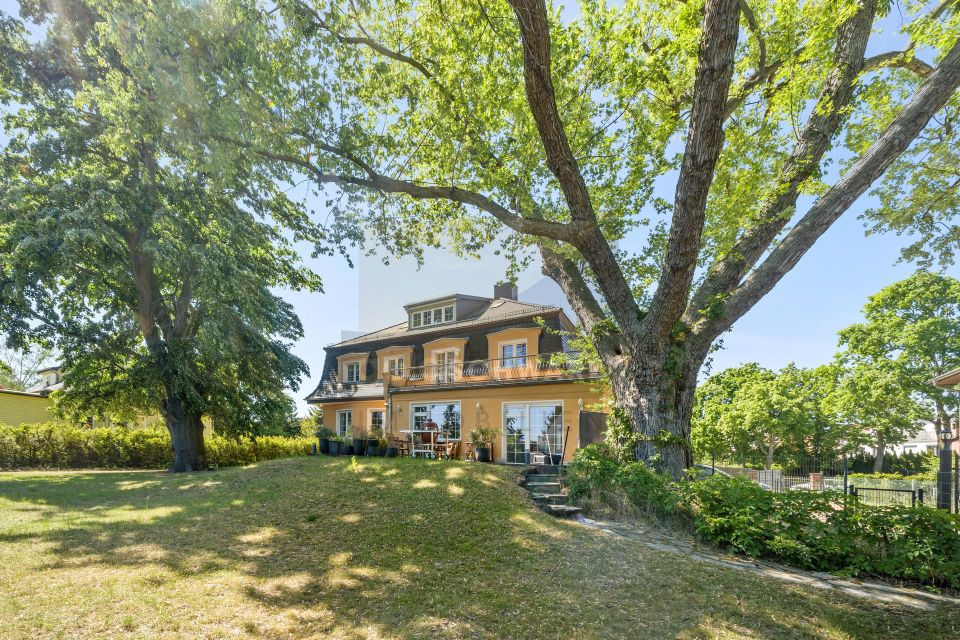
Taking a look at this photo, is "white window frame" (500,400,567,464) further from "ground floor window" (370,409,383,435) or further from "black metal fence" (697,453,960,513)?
"ground floor window" (370,409,383,435)

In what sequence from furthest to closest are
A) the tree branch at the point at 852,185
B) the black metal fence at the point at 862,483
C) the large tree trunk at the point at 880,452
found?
the large tree trunk at the point at 880,452, the black metal fence at the point at 862,483, the tree branch at the point at 852,185

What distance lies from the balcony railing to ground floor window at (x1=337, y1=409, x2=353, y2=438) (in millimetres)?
3651

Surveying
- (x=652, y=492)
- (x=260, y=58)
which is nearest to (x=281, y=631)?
(x=652, y=492)

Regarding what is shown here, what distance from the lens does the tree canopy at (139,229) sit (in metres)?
6.98

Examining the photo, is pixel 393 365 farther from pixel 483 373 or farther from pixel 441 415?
pixel 483 373

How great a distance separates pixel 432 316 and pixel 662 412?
49.4ft

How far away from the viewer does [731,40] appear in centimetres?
546

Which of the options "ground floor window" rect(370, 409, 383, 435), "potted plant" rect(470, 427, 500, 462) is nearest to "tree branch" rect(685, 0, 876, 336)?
"potted plant" rect(470, 427, 500, 462)

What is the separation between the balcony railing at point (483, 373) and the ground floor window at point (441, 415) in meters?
0.90

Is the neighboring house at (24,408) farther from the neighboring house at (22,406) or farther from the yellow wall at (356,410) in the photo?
the yellow wall at (356,410)

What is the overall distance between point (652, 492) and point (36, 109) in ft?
51.3

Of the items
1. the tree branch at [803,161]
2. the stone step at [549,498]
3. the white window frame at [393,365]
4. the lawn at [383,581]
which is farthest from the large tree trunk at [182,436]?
the tree branch at [803,161]

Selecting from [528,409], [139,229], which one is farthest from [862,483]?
[139,229]

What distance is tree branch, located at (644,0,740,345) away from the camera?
5.44m
